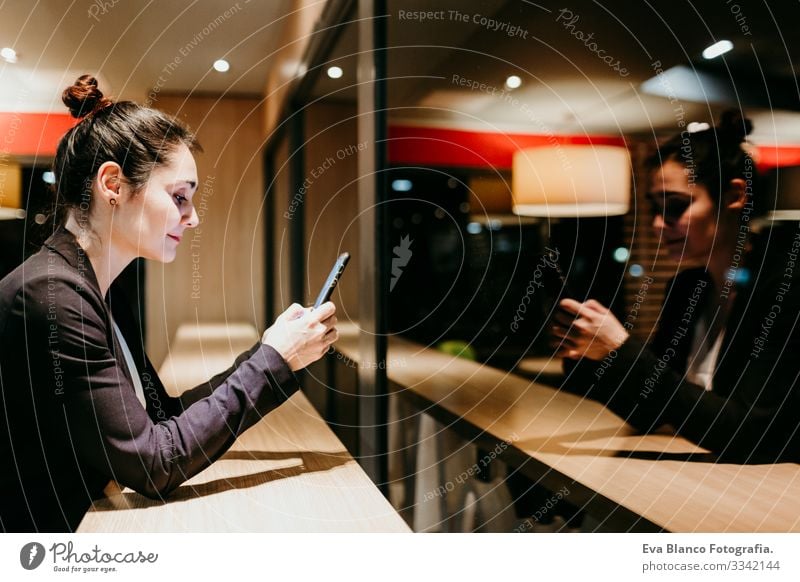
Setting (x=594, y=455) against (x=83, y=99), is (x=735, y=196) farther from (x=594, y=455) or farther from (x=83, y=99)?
(x=83, y=99)

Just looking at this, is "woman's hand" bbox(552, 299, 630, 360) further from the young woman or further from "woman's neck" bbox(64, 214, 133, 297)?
"woman's neck" bbox(64, 214, 133, 297)

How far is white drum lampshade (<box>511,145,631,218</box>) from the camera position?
94 centimetres

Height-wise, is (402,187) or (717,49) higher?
(717,49)

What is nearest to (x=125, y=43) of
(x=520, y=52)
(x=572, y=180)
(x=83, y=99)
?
(x=83, y=99)

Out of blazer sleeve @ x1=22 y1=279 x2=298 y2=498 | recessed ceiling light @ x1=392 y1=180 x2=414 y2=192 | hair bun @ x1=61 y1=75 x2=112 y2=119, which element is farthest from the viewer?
recessed ceiling light @ x1=392 y1=180 x2=414 y2=192

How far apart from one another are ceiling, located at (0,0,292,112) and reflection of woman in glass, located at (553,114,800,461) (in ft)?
2.03

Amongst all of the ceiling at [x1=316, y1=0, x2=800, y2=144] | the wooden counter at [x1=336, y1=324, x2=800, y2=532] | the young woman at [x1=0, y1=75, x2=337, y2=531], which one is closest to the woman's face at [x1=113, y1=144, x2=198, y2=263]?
the young woman at [x1=0, y1=75, x2=337, y2=531]

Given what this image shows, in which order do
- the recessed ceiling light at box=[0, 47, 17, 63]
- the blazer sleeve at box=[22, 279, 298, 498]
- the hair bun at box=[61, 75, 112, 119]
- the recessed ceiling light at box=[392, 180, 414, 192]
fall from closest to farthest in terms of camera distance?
the blazer sleeve at box=[22, 279, 298, 498]
the hair bun at box=[61, 75, 112, 119]
the recessed ceiling light at box=[0, 47, 17, 63]
the recessed ceiling light at box=[392, 180, 414, 192]

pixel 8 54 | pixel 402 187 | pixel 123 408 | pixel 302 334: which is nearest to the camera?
pixel 123 408

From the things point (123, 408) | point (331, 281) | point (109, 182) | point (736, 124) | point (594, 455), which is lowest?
point (594, 455)

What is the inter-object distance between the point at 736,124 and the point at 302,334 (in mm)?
674

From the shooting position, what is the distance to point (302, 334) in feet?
2.51
